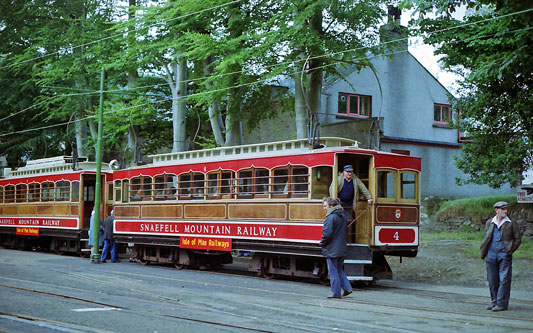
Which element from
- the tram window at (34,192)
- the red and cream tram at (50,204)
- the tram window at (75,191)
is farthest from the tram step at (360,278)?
the tram window at (34,192)

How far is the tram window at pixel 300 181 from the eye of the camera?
1637 cm

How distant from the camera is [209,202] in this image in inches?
758

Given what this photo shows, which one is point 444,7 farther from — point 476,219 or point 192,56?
point 476,219

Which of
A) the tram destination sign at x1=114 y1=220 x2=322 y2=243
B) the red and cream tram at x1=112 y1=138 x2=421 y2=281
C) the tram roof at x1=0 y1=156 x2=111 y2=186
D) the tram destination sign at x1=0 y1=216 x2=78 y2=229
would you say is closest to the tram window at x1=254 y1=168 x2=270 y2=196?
the red and cream tram at x1=112 y1=138 x2=421 y2=281

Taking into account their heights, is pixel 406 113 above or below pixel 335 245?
above

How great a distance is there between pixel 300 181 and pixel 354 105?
19.4m

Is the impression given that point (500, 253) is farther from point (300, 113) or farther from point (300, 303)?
point (300, 113)

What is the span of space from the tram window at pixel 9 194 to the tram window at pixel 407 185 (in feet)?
64.3

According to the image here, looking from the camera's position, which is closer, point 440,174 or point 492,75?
point 492,75

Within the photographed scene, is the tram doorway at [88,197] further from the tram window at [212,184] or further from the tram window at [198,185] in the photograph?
the tram window at [212,184]

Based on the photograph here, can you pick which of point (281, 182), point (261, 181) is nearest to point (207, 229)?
point (261, 181)

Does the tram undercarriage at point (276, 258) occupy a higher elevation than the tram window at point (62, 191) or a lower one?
lower

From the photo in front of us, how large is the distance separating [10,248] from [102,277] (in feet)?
55.6

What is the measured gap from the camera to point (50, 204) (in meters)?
27.7
